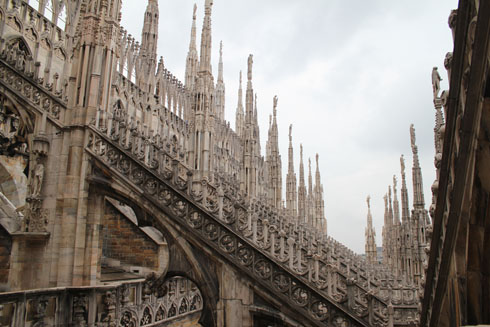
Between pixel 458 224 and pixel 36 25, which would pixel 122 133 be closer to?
pixel 458 224

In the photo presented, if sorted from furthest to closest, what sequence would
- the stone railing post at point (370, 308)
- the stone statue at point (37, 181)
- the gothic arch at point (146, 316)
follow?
the gothic arch at point (146, 316)
the stone statue at point (37, 181)
the stone railing post at point (370, 308)

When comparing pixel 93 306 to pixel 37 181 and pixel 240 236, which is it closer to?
pixel 37 181

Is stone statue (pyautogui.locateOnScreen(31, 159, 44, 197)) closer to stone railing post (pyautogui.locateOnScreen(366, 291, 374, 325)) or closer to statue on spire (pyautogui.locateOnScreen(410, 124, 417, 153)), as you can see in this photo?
stone railing post (pyautogui.locateOnScreen(366, 291, 374, 325))

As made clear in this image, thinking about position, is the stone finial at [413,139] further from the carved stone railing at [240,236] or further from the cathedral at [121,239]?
the carved stone railing at [240,236]

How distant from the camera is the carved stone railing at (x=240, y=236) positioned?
252 inches

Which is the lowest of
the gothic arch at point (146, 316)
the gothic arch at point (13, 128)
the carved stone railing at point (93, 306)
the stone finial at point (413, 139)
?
the gothic arch at point (146, 316)

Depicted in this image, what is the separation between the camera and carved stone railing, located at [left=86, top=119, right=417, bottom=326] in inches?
252

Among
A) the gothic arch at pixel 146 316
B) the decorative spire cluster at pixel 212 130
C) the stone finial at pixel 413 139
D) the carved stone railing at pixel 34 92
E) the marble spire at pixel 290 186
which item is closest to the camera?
the carved stone railing at pixel 34 92

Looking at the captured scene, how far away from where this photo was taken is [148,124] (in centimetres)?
2830

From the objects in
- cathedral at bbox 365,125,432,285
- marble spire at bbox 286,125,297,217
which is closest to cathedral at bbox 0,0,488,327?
cathedral at bbox 365,125,432,285

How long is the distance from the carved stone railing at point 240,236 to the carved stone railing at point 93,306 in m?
1.77

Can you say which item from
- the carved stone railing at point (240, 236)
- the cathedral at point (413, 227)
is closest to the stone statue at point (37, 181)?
the carved stone railing at point (240, 236)

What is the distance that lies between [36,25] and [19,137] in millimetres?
12925

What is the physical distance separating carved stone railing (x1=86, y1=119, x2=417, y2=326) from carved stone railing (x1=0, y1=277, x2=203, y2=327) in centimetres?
177
